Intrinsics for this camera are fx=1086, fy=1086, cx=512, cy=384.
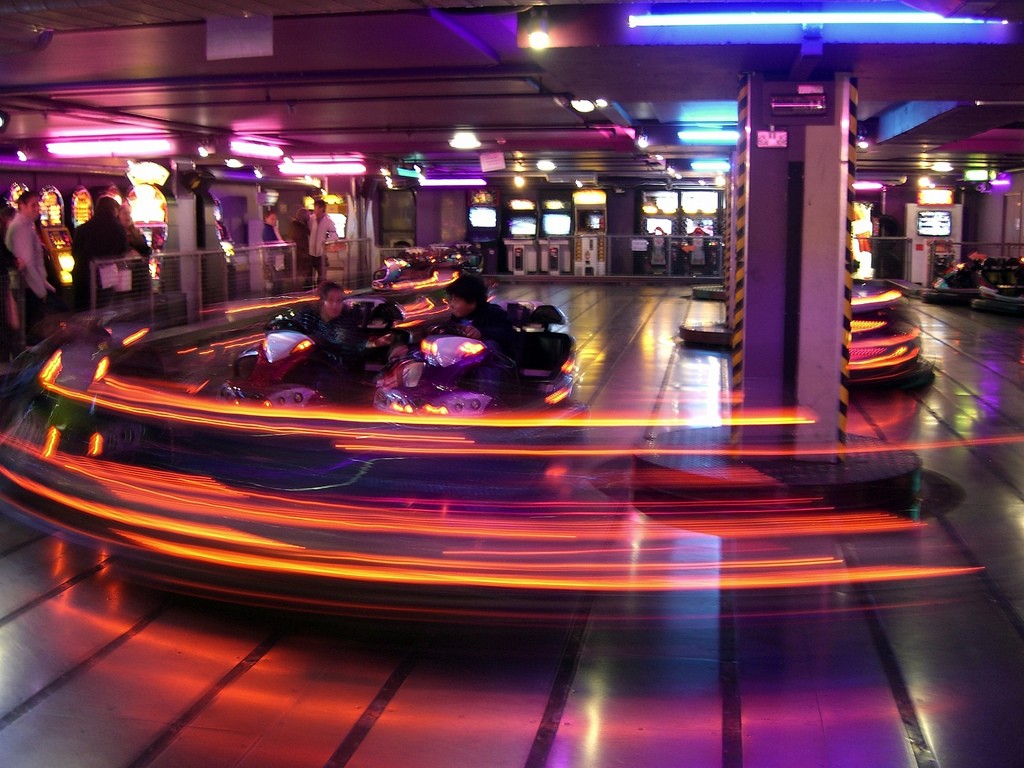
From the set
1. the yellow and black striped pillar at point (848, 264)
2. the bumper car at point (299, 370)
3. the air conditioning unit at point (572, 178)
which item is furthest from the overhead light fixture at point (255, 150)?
the yellow and black striped pillar at point (848, 264)

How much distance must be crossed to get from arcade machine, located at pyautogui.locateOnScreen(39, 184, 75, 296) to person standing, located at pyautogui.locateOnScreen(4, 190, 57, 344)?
17.4 ft

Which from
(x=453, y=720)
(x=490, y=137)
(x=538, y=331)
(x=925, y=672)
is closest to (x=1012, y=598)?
(x=925, y=672)

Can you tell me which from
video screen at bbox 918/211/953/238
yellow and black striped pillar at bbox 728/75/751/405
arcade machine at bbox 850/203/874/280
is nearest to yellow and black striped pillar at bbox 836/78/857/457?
yellow and black striped pillar at bbox 728/75/751/405

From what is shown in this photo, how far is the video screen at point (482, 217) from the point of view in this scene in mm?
30328

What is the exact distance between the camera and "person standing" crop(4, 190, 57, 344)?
1110 centimetres

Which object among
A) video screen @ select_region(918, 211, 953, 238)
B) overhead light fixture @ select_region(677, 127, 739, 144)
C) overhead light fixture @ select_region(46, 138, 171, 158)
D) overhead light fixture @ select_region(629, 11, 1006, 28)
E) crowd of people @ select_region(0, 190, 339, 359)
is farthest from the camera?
video screen @ select_region(918, 211, 953, 238)

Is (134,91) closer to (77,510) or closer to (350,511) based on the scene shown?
(77,510)

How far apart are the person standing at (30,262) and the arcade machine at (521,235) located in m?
18.7

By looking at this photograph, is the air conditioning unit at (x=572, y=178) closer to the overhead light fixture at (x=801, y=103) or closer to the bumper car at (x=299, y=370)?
the bumper car at (x=299, y=370)

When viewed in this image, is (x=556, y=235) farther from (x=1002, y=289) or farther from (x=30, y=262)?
(x=30, y=262)

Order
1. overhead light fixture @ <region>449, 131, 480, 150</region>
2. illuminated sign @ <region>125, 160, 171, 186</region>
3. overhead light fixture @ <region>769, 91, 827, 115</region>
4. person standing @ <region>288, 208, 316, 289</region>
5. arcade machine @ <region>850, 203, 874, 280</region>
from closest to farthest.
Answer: overhead light fixture @ <region>769, 91, 827, 115</region> < overhead light fixture @ <region>449, 131, 480, 150</region> < illuminated sign @ <region>125, 160, 171, 186</region> < person standing @ <region>288, 208, 316, 289</region> < arcade machine @ <region>850, 203, 874, 280</region>

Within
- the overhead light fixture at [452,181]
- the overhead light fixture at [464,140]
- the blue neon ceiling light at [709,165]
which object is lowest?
the blue neon ceiling light at [709,165]

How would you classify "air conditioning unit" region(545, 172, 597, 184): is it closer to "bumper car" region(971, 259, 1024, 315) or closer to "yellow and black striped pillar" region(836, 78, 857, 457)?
"bumper car" region(971, 259, 1024, 315)

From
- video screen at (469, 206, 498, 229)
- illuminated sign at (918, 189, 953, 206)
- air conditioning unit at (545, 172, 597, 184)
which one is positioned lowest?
video screen at (469, 206, 498, 229)
